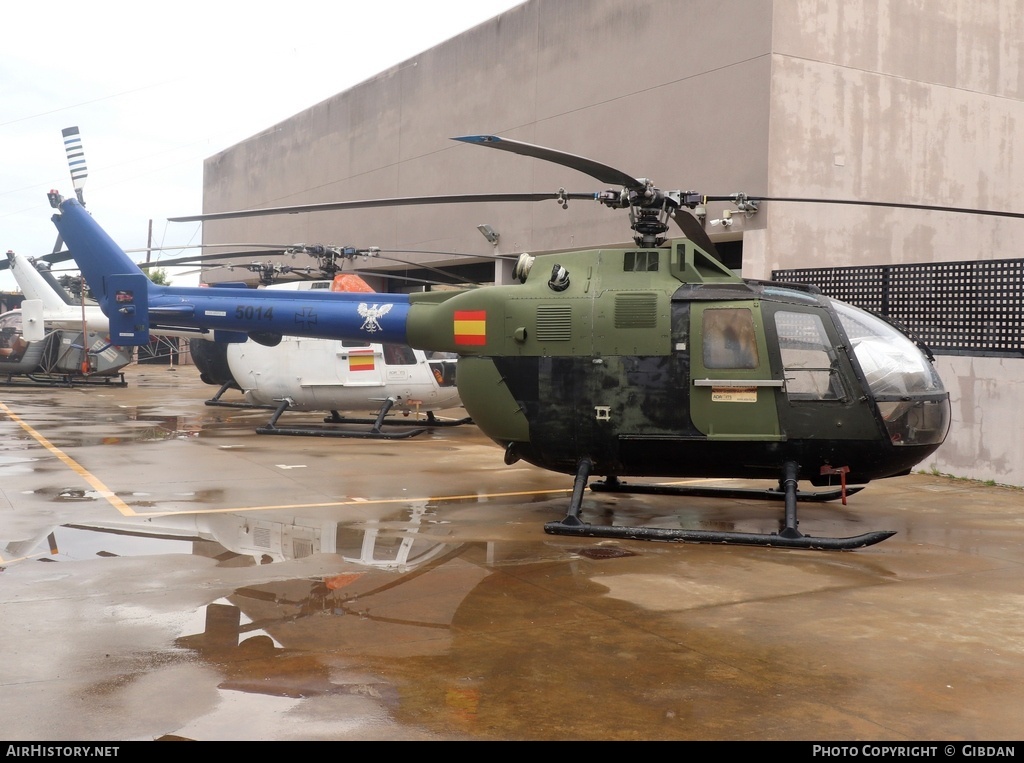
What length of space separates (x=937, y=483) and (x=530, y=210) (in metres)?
11.3

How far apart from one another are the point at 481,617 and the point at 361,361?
1014 cm

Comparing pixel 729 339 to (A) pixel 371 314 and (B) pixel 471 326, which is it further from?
(A) pixel 371 314

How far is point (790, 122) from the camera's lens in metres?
15.2

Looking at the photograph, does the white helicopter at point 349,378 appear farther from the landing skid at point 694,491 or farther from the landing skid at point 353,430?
the landing skid at point 694,491

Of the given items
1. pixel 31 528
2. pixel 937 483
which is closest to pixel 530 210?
pixel 937 483

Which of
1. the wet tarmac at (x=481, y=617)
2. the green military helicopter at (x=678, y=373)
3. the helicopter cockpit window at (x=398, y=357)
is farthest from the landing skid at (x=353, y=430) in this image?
the green military helicopter at (x=678, y=373)

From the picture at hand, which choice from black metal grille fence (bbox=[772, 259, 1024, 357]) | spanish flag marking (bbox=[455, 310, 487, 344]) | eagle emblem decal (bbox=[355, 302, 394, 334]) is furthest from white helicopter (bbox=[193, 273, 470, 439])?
black metal grille fence (bbox=[772, 259, 1024, 357])

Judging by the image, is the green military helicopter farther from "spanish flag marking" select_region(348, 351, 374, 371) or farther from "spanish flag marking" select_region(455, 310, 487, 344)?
"spanish flag marking" select_region(348, 351, 374, 371)

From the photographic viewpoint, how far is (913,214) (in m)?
16.5

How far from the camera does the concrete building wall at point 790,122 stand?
1507cm

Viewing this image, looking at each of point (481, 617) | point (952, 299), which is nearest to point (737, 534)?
point (481, 617)

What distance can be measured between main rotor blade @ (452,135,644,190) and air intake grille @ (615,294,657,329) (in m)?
1.00
